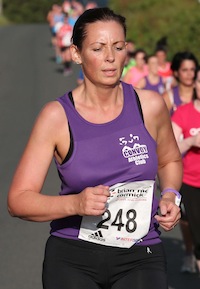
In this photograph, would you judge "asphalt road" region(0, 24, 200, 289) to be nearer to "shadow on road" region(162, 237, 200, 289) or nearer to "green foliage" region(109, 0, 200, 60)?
"shadow on road" region(162, 237, 200, 289)

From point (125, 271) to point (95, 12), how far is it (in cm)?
115

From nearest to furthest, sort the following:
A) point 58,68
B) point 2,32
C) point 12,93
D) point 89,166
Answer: point 89,166 → point 12,93 → point 58,68 → point 2,32

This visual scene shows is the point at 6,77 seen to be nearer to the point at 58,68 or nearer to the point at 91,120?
the point at 58,68

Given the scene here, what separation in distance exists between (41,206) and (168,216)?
0.53 meters

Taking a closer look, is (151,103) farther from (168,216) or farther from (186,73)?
(186,73)

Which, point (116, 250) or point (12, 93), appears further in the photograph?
point (12, 93)

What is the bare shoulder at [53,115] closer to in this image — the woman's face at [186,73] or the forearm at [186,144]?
the forearm at [186,144]

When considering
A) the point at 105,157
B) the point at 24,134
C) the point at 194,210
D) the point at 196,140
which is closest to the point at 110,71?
the point at 105,157

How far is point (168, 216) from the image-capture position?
3980 millimetres

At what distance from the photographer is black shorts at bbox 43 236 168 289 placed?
4.09 metres

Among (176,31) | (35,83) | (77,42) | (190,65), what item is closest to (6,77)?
(35,83)

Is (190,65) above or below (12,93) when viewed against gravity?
below

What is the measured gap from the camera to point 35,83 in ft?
79.8

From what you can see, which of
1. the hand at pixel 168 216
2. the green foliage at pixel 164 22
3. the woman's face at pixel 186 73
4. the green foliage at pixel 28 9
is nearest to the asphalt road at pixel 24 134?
the woman's face at pixel 186 73
